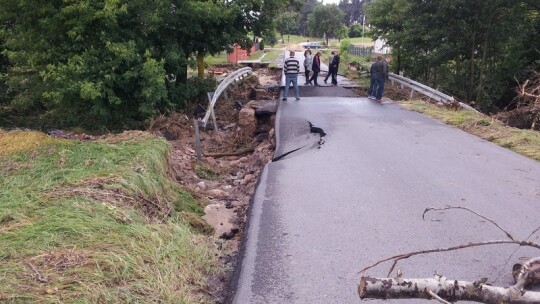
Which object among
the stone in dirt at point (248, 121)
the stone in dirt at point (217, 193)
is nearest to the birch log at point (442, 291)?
the stone in dirt at point (217, 193)

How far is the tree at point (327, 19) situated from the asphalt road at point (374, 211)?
276 feet

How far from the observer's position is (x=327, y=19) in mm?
91500

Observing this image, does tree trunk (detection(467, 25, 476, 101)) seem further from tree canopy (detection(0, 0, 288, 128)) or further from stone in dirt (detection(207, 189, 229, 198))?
stone in dirt (detection(207, 189, 229, 198))

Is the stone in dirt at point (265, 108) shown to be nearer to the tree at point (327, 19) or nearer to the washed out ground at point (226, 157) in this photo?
the washed out ground at point (226, 157)

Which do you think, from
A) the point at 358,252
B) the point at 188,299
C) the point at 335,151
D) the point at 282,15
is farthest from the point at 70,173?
the point at 282,15

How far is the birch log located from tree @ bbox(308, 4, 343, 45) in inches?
3619

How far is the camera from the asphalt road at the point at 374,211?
4250mm

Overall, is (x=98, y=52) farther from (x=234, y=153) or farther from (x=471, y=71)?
(x=471, y=71)

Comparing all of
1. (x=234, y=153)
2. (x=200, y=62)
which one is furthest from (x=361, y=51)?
(x=234, y=153)

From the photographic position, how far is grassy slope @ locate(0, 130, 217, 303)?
360cm

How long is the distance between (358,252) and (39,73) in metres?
12.1

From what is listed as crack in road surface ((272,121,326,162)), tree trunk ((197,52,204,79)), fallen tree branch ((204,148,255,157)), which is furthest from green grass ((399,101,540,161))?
tree trunk ((197,52,204,79))

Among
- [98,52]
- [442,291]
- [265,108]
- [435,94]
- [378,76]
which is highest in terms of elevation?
[98,52]

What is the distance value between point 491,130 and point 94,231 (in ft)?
29.8
